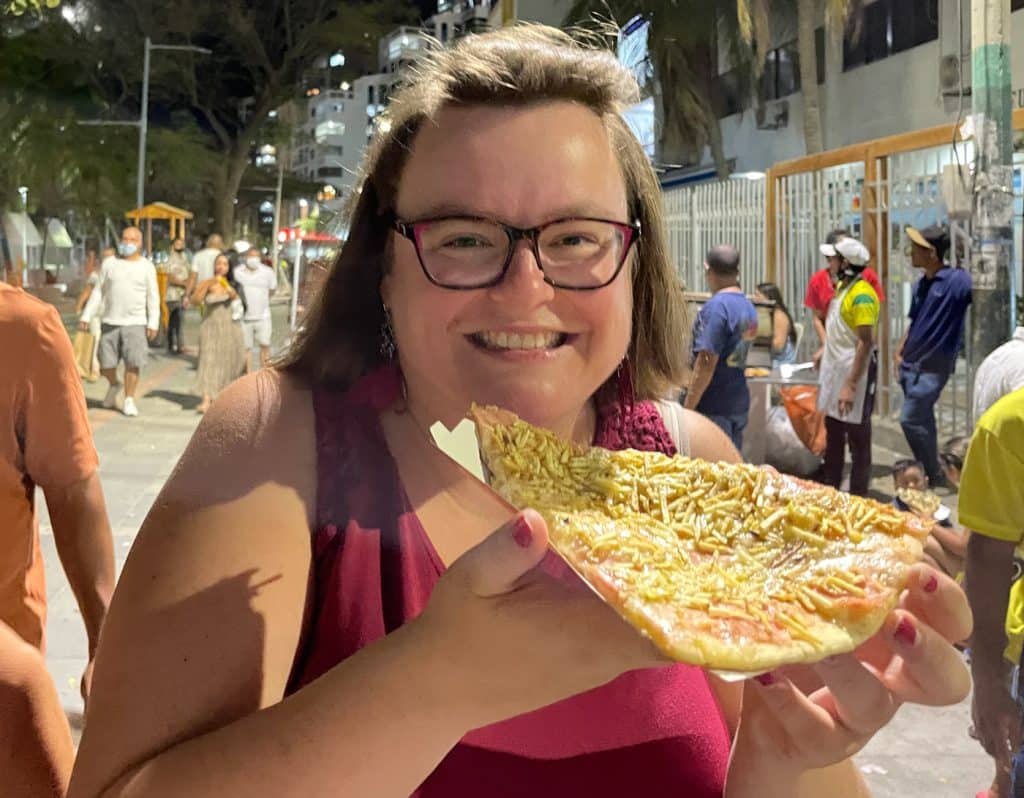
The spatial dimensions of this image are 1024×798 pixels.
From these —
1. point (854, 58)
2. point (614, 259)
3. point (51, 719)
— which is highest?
point (854, 58)

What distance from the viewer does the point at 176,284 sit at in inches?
67.7

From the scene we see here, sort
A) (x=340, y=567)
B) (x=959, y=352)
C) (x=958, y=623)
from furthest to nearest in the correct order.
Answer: (x=959, y=352) < (x=340, y=567) < (x=958, y=623)

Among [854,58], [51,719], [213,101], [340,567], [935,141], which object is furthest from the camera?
[935,141]

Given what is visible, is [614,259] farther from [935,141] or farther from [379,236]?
[935,141]

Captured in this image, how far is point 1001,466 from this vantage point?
1.61m

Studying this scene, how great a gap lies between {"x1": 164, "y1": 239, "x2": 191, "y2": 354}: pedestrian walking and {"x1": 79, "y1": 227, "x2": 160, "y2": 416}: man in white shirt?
0.07 ft

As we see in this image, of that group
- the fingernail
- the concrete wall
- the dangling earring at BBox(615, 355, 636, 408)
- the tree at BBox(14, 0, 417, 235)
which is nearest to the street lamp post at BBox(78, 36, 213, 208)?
the tree at BBox(14, 0, 417, 235)

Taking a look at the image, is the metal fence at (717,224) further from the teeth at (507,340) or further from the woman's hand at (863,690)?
the woman's hand at (863,690)

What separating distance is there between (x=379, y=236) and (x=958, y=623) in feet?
1.78

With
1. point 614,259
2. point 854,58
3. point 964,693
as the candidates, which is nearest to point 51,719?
point 614,259

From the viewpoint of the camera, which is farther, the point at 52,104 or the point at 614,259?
the point at 52,104

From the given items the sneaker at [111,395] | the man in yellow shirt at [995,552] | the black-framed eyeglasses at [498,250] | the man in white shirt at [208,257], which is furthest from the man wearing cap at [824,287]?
the sneaker at [111,395]

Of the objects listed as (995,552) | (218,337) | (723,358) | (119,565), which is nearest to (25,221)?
(218,337)

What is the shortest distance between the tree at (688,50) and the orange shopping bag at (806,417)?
332 millimetres
